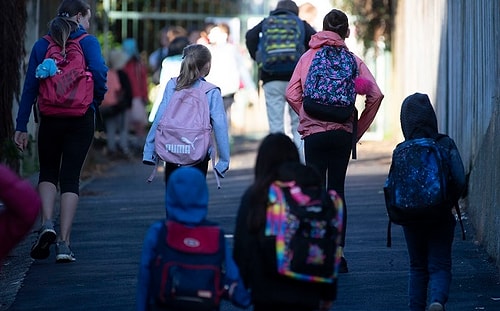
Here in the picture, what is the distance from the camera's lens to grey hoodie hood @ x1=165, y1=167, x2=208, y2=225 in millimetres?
5438

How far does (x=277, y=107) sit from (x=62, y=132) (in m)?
4.35

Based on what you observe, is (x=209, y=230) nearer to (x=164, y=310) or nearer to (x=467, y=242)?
(x=164, y=310)

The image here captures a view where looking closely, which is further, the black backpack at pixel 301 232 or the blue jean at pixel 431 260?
the blue jean at pixel 431 260

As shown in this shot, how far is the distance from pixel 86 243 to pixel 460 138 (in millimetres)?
3617

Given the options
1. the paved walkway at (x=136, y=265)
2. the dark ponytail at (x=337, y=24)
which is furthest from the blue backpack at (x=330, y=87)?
the paved walkway at (x=136, y=265)

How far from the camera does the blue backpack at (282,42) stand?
1245cm

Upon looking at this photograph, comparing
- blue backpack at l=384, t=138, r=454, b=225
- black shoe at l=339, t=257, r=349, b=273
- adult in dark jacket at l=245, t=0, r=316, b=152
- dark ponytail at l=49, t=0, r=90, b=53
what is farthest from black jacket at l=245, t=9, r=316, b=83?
A: blue backpack at l=384, t=138, r=454, b=225

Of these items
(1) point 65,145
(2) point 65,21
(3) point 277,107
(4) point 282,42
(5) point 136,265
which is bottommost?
(5) point 136,265

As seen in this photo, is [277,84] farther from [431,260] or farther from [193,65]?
[431,260]

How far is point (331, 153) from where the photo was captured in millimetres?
8617

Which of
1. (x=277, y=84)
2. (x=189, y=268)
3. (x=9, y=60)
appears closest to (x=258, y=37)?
(x=277, y=84)

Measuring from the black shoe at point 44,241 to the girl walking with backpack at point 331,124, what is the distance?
1.73m

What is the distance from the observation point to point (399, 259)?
9195 millimetres

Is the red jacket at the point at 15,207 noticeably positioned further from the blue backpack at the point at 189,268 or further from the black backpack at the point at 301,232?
the black backpack at the point at 301,232
